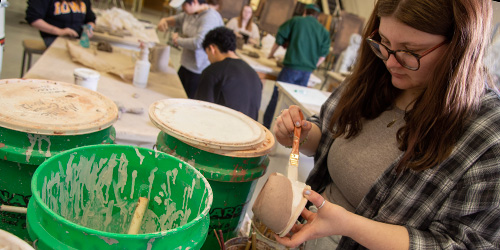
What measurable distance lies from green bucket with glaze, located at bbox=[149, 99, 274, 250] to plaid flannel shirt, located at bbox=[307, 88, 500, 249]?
44cm

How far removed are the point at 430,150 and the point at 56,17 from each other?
383 centimetres

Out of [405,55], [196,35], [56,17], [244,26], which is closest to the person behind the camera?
[405,55]

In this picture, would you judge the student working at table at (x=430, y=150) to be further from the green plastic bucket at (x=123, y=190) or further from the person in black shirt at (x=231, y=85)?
the person in black shirt at (x=231, y=85)

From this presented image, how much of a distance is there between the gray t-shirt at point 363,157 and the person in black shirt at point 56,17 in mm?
3106

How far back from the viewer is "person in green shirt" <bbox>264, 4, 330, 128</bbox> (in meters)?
4.76

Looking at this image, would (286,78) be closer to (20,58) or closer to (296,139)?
(296,139)

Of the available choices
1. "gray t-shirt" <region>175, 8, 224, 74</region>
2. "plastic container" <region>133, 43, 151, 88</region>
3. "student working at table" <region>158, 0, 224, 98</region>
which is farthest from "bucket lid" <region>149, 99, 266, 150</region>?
"gray t-shirt" <region>175, 8, 224, 74</region>

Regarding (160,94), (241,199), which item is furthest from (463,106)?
(160,94)

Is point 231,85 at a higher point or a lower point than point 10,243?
lower

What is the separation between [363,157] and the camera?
120cm

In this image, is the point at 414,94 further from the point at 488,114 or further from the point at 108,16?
the point at 108,16

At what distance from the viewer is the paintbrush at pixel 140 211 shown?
0.96m

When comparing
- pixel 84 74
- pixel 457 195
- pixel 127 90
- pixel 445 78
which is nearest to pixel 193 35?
pixel 127 90

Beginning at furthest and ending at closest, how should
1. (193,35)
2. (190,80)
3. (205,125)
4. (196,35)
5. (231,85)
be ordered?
(190,80)
(193,35)
(196,35)
(231,85)
(205,125)
